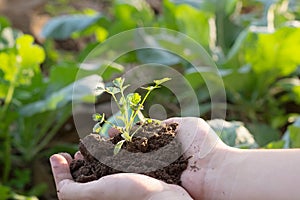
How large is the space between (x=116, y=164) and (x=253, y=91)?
1.47m

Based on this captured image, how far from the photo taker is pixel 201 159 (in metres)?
1.40

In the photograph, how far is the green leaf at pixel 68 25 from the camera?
118 inches

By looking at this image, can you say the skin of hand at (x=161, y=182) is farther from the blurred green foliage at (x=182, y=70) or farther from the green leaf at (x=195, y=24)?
the green leaf at (x=195, y=24)

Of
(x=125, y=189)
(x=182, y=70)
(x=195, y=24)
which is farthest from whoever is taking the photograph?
(x=182, y=70)

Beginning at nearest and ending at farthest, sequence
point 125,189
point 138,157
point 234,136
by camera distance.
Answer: point 125,189, point 138,157, point 234,136

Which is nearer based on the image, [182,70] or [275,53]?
[275,53]

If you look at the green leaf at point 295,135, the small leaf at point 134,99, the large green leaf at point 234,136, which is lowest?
the green leaf at point 295,135

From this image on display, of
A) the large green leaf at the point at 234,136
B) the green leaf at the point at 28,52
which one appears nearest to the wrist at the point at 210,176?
the large green leaf at the point at 234,136

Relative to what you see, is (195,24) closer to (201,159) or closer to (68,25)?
(68,25)

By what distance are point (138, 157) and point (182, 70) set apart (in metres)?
1.53

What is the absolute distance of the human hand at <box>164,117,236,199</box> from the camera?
1.40 metres

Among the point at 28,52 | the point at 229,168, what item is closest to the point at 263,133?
the point at 28,52

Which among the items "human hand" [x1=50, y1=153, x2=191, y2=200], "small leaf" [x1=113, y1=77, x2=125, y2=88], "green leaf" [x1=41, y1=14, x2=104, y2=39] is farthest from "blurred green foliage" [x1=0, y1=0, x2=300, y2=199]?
"human hand" [x1=50, y1=153, x2=191, y2=200]

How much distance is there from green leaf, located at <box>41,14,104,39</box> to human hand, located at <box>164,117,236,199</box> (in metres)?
1.66
